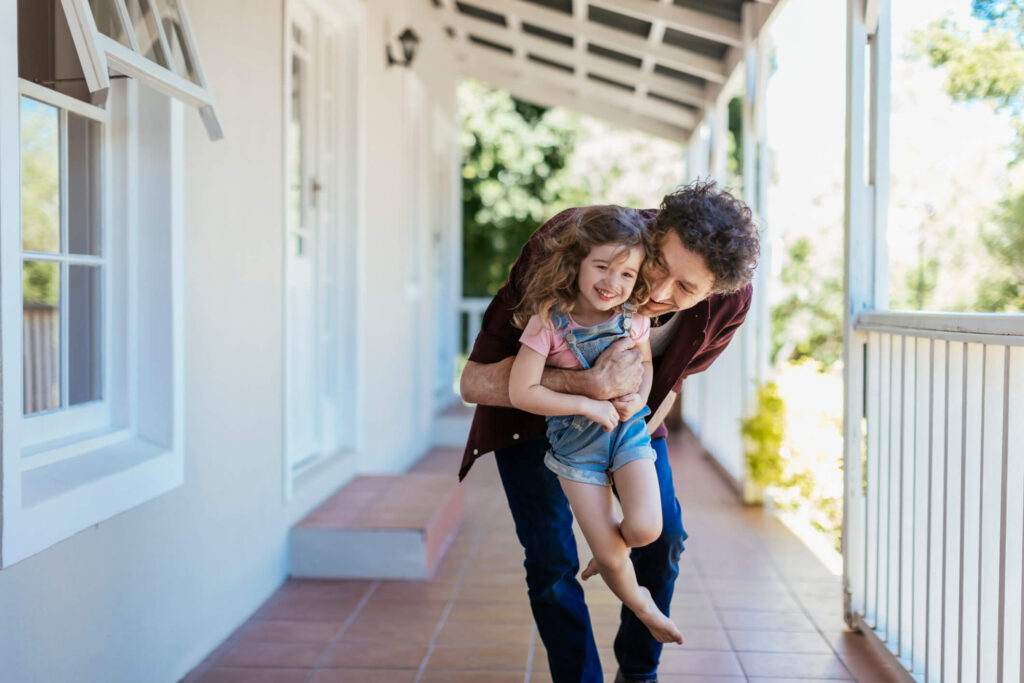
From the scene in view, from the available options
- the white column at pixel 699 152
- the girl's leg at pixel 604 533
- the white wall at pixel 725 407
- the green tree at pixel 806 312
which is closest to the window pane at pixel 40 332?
the girl's leg at pixel 604 533

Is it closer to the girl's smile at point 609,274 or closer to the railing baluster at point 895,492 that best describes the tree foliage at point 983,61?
the railing baluster at point 895,492

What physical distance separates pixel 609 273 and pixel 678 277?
151 mm

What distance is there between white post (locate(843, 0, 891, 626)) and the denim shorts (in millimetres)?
1345

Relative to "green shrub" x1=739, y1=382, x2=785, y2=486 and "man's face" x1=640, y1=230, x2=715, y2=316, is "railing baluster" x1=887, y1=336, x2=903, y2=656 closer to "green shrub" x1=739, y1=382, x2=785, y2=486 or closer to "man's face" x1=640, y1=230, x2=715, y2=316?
"man's face" x1=640, y1=230, x2=715, y2=316

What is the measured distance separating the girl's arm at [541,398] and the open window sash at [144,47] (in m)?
1.03

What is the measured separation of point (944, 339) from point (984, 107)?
0.69 m

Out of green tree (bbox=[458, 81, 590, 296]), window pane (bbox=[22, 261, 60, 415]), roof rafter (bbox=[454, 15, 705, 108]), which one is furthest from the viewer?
green tree (bbox=[458, 81, 590, 296])

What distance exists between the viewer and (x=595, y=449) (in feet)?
6.40

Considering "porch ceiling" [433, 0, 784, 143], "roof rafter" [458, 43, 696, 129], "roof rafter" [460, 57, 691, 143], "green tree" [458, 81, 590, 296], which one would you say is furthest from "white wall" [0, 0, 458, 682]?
"green tree" [458, 81, 590, 296]

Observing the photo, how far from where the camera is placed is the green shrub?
15.7 feet

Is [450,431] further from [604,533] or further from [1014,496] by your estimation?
[1014,496]

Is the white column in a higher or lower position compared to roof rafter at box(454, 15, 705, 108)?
lower

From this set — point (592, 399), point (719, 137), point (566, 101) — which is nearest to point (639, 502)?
point (592, 399)

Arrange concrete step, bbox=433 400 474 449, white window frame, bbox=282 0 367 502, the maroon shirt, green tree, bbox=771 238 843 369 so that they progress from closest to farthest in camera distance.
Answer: the maroon shirt
white window frame, bbox=282 0 367 502
concrete step, bbox=433 400 474 449
green tree, bbox=771 238 843 369
